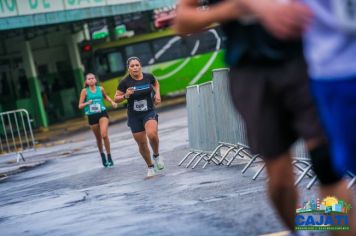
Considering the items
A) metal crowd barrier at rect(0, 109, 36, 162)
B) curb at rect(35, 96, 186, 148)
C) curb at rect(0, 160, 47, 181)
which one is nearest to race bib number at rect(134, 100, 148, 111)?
curb at rect(0, 160, 47, 181)

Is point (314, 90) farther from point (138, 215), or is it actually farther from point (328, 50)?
point (138, 215)

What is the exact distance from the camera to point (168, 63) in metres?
35.5

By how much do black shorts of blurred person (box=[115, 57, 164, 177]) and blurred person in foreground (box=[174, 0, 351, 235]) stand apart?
789cm

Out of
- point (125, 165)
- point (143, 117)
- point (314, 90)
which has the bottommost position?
point (125, 165)

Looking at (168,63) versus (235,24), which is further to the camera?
(168,63)

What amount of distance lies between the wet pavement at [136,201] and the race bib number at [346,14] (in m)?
3.01

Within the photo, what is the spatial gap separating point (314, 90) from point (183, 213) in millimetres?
4219

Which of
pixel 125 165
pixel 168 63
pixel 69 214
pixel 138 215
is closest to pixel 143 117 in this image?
pixel 125 165

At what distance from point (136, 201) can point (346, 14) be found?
6.04 m

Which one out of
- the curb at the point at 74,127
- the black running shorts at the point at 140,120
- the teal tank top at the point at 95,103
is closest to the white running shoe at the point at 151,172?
the black running shorts at the point at 140,120

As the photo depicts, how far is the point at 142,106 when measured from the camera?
11609 mm

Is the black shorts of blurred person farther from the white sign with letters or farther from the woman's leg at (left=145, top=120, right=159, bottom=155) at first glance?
the white sign with letters

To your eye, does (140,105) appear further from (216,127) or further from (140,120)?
(216,127)

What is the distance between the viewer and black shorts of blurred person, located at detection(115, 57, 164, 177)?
37.5 ft
